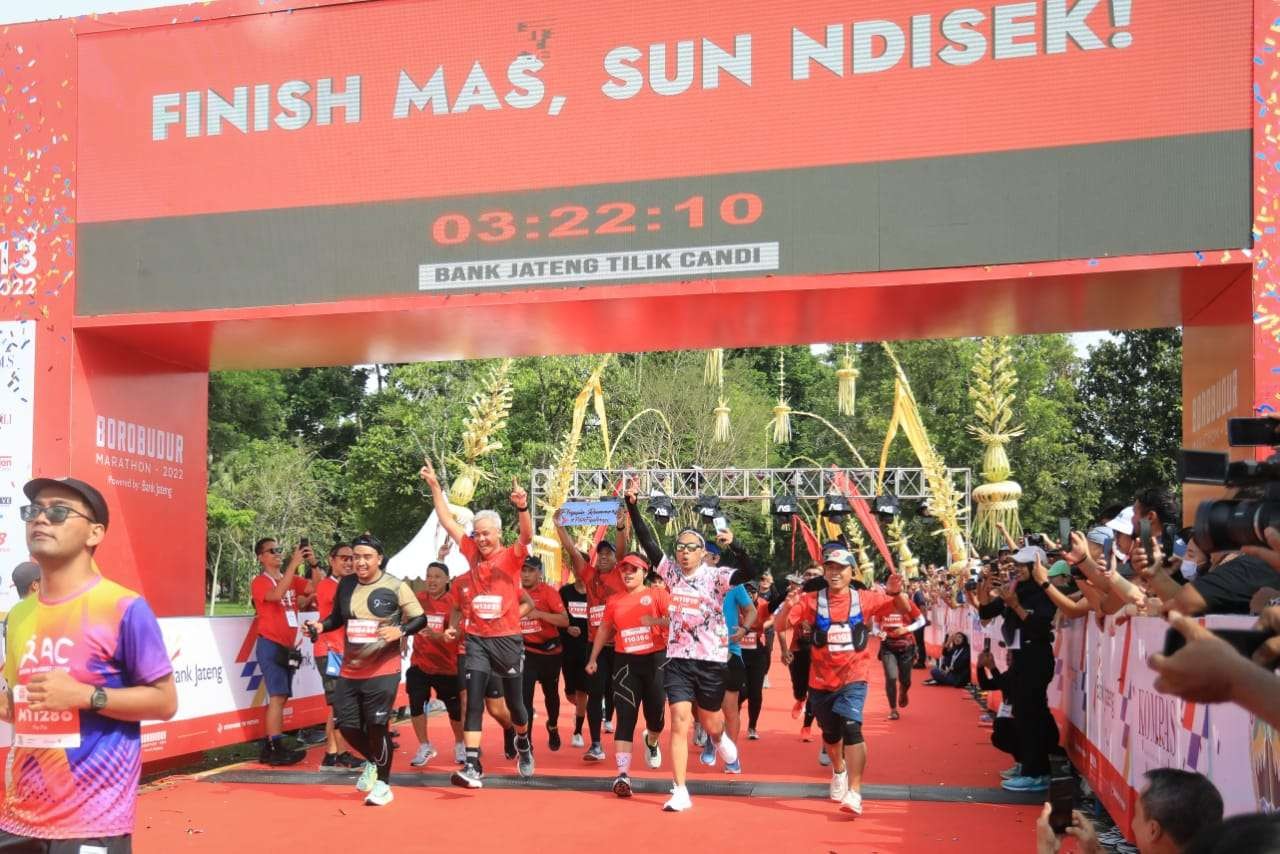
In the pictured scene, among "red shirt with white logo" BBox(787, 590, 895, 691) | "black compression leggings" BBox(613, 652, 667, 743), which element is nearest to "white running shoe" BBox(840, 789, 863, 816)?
"red shirt with white logo" BBox(787, 590, 895, 691)

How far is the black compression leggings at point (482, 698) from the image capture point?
10.6m

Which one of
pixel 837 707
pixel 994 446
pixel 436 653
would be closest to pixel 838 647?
pixel 837 707

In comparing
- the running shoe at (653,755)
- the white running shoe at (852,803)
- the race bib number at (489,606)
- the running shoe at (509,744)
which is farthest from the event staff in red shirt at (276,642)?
the white running shoe at (852,803)

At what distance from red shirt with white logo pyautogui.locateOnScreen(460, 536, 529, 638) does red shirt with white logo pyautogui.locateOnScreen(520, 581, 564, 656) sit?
194cm

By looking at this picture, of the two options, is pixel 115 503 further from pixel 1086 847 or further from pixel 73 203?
pixel 1086 847

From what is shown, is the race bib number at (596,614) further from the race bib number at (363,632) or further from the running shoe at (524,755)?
the race bib number at (363,632)

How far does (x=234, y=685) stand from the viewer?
12.1m

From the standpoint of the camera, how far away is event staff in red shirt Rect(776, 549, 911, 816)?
9734 millimetres

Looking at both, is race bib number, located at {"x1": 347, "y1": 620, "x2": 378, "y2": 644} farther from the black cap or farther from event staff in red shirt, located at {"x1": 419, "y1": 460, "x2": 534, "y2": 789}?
the black cap

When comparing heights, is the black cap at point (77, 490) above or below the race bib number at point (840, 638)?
above

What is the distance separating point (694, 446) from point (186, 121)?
39.1m

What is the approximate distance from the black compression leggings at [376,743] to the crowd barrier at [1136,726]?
210 inches

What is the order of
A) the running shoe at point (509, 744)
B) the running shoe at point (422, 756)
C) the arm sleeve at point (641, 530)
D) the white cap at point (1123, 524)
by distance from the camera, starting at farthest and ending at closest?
the running shoe at point (422, 756) → the running shoe at point (509, 744) → the arm sleeve at point (641, 530) → the white cap at point (1123, 524)

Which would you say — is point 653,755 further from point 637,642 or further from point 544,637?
point 544,637
